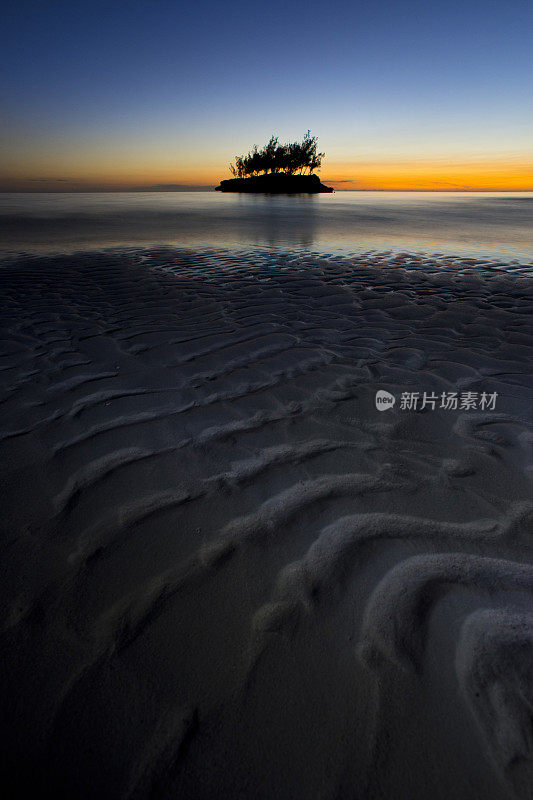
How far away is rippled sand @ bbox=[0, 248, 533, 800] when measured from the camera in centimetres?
106

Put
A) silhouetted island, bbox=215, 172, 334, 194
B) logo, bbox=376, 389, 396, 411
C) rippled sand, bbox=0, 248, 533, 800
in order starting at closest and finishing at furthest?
rippled sand, bbox=0, 248, 533, 800
logo, bbox=376, 389, 396, 411
silhouetted island, bbox=215, 172, 334, 194

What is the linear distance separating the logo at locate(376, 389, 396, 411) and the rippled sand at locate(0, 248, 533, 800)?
65 millimetres

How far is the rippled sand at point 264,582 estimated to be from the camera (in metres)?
1.06

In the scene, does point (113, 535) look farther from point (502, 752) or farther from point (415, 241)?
point (415, 241)

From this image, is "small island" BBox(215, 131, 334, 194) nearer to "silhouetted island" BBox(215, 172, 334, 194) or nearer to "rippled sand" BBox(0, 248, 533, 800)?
"silhouetted island" BBox(215, 172, 334, 194)

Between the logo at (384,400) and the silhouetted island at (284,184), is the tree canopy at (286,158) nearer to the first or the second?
the silhouetted island at (284,184)

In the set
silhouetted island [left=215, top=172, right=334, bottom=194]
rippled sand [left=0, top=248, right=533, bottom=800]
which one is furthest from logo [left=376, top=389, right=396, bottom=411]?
silhouetted island [left=215, top=172, right=334, bottom=194]

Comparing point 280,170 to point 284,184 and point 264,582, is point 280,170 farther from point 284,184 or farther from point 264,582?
point 264,582

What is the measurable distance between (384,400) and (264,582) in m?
1.71

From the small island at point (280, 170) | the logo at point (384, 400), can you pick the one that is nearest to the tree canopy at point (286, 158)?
the small island at point (280, 170)

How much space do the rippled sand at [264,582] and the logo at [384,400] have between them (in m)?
0.07

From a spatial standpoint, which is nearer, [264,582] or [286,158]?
[264,582]

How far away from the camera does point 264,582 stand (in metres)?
1.49

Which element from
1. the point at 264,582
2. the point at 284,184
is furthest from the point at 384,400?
the point at 284,184
